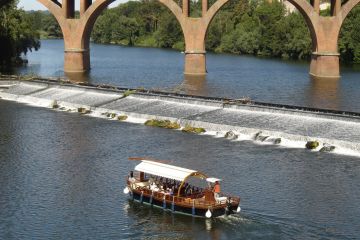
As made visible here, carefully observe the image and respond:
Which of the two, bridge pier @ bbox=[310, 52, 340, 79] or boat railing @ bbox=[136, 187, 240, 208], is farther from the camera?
bridge pier @ bbox=[310, 52, 340, 79]

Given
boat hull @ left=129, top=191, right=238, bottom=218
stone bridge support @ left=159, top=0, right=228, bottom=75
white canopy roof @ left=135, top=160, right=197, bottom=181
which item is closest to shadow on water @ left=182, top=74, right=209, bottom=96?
stone bridge support @ left=159, top=0, right=228, bottom=75

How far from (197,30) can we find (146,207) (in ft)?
195

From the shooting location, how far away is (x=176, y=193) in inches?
1406

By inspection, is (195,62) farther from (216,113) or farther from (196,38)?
(216,113)

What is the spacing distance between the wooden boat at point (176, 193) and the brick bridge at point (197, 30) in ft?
183

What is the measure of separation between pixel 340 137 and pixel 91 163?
1844 cm

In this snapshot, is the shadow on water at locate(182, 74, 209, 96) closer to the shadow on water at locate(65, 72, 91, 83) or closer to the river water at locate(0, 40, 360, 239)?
the river water at locate(0, 40, 360, 239)

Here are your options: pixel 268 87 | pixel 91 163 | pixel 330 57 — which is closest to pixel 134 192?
pixel 91 163

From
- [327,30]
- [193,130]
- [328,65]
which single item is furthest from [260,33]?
[193,130]

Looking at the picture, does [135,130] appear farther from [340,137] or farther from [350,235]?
[350,235]

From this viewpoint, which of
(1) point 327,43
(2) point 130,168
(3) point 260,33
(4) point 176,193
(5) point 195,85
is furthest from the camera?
(3) point 260,33

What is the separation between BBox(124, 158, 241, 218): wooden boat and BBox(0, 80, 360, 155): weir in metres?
13.8

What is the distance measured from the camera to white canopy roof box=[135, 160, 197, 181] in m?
35.8

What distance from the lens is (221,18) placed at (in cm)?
16238
